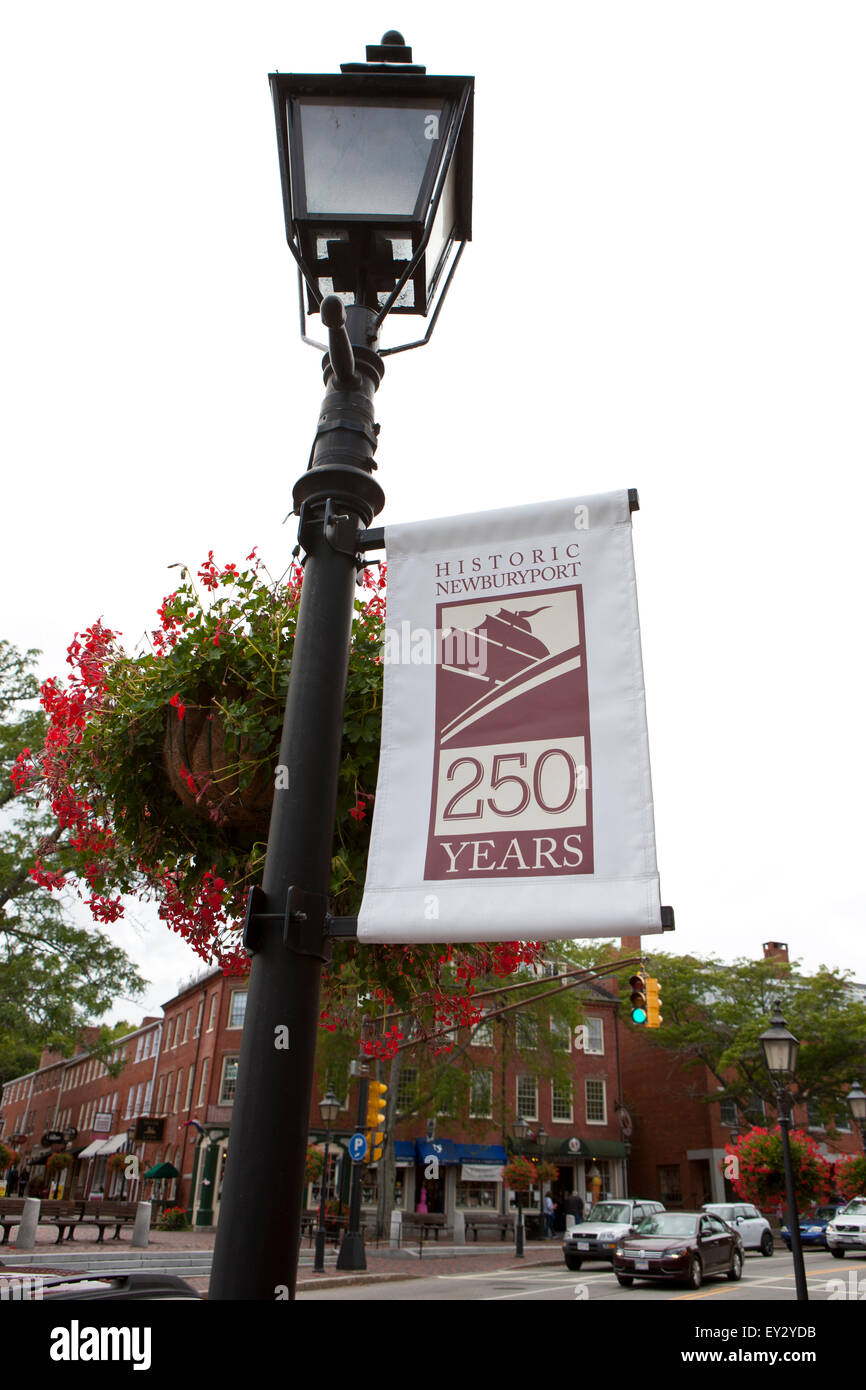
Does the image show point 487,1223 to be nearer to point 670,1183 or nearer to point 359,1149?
point 670,1183

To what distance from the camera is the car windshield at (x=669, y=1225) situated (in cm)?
1981

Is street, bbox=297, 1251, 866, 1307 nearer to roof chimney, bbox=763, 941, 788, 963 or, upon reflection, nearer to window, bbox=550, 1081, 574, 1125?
window, bbox=550, 1081, 574, 1125

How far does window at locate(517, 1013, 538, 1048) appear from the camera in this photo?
3762 centimetres

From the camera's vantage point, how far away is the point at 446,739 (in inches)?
104

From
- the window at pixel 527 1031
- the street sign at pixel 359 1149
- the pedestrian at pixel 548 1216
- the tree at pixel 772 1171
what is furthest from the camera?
the pedestrian at pixel 548 1216

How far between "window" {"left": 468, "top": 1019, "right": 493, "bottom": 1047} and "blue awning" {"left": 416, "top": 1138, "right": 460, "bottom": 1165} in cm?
483

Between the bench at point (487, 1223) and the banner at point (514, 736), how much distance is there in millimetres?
40921

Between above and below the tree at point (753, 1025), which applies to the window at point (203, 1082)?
below

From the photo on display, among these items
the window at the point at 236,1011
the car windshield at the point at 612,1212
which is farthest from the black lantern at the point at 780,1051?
the window at the point at 236,1011

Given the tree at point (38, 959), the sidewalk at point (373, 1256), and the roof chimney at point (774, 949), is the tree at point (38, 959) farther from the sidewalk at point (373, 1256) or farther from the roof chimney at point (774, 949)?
the roof chimney at point (774, 949)

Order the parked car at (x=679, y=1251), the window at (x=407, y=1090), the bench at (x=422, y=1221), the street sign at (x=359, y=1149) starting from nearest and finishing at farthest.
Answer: the parked car at (x=679, y=1251) < the street sign at (x=359, y=1149) < the bench at (x=422, y=1221) < the window at (x=407, y=1090)

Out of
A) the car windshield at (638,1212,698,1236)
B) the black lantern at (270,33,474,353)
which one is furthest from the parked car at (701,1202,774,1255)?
the black lantern at (270,33,474,353)
